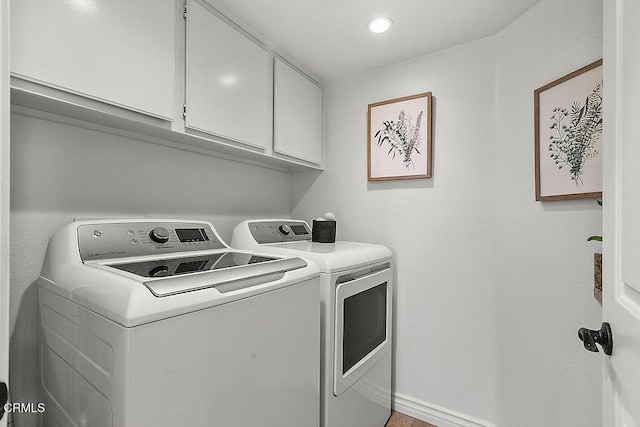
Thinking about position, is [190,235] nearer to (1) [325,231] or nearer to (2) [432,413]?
(1) [325,231]

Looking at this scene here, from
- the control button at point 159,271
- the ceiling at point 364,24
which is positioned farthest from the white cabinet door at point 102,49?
the control button at point 159,271

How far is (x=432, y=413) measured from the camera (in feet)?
6.06

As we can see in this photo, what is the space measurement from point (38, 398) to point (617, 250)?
6.19 feet

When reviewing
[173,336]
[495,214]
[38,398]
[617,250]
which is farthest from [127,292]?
[495,214]

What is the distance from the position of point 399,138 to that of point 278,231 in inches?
38.4

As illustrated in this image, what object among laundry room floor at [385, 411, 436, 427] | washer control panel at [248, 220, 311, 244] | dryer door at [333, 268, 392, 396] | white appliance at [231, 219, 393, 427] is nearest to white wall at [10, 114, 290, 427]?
washer control panel at [248, 220, 311, 244]

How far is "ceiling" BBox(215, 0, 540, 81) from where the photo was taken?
1.45 metres

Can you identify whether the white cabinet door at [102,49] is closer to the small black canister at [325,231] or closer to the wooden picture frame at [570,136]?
the small black canister at [325,231]

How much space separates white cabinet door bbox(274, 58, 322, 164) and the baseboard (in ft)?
5.51

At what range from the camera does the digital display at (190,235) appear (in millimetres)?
1380

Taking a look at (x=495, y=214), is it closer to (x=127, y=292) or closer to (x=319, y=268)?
(x=319, y=268)

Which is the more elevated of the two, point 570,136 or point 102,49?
point 102,49

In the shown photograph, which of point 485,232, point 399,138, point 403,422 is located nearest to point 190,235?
point 399,138

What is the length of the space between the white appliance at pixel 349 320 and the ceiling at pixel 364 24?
107 centimetres
